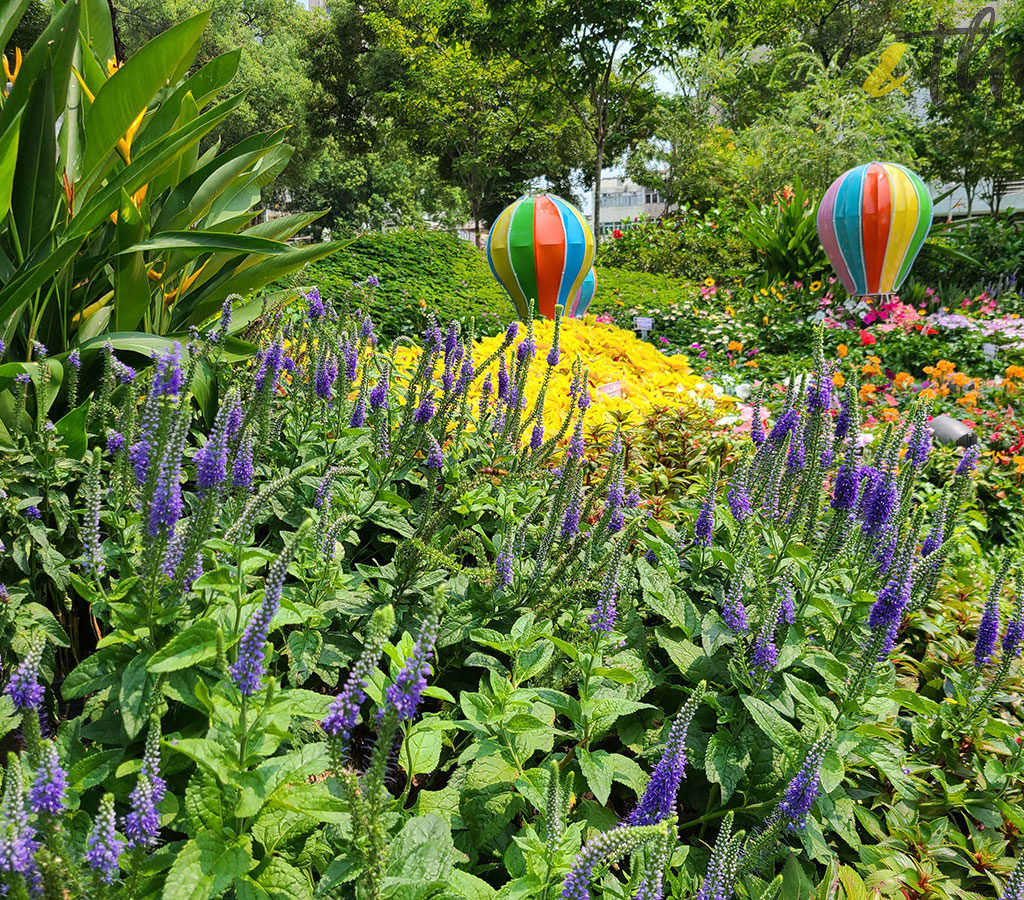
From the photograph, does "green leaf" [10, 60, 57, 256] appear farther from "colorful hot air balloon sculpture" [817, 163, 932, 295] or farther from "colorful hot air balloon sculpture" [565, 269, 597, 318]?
"colorful hot air balloon sculpture" [817, 163, 932, 295]

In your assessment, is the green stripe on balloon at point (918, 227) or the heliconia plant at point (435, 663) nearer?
the heliconia plant at point (435, 663)

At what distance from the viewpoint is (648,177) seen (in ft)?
95.2

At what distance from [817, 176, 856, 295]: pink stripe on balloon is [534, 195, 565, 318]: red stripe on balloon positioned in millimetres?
4237

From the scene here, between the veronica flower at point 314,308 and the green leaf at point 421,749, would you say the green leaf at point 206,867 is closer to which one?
the green leaf at point 421,749

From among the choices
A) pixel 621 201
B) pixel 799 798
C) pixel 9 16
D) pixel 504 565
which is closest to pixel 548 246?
pixel 9 16

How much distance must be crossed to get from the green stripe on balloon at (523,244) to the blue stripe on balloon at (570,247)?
318mm

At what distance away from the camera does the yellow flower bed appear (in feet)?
14.8

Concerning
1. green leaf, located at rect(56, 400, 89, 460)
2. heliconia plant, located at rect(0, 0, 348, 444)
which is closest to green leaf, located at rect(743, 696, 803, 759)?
green leaf, located at rect(56, 400, 89, 460)

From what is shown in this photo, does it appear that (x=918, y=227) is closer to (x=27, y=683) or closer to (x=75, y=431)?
(x=75, y=431)

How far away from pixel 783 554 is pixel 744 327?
764 centimetres

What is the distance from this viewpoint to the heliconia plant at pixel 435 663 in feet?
3.93

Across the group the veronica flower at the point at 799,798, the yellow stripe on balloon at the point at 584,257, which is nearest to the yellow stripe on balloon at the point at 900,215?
the yellow stripe on balloon at the point at 584,257

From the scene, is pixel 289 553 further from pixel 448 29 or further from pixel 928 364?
pixel 448 29

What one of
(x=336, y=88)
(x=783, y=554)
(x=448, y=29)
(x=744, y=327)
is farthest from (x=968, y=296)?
(x=336, y=88)
